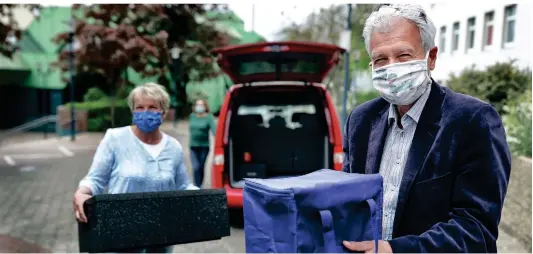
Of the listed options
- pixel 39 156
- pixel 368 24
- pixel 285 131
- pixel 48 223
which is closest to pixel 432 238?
pixel 368 24

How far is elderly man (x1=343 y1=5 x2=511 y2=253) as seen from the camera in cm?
111

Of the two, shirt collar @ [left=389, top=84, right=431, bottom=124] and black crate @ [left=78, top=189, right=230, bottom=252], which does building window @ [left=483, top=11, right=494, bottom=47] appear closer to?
shirt collar @ [left=389, top=84, right=431, bottom=124]

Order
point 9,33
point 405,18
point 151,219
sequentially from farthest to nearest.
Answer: point 9,33, point 151,219, point 405,18

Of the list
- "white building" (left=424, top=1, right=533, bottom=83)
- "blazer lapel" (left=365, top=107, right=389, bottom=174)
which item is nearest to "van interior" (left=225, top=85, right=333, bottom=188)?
"blazer lapel" (left=365, top=107, right=389, bottom=174)

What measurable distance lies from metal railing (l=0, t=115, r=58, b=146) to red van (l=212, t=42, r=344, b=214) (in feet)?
38.4

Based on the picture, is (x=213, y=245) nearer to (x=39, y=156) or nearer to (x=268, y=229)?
(x=268, y=229)

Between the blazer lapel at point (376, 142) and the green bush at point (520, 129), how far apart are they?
464 cm

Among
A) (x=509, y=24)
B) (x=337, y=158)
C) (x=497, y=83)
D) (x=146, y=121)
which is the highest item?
(x=509, y=24)

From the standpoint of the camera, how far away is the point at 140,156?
232 cm

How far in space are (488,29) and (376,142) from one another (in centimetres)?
1374

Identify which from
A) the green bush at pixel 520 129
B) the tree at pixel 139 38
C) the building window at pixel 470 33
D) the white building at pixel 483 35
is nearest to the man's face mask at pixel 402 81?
the green bush at pixel 520 129

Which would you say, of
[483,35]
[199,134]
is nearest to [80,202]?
[199,134]

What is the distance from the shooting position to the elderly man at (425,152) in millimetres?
1112

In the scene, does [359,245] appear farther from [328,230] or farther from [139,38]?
[139,38]
